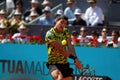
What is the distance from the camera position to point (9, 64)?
40.4 feet

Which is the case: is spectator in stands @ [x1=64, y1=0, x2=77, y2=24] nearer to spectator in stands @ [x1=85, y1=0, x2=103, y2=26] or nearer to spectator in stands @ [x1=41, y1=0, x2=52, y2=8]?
spectator in stands @ [x1=85, y1=0, x2=103, y2=26]

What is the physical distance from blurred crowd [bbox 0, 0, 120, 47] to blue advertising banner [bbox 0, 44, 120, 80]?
0.99 feet

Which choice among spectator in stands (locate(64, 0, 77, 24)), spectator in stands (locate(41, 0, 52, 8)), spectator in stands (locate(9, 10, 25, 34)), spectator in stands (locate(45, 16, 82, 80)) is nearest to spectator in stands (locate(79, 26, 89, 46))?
spectator in stands (locate(64, 0, 77, 24))

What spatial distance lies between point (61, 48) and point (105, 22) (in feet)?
22.0

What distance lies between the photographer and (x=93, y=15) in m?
15.4

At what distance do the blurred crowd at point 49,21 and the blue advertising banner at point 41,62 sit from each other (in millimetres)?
303

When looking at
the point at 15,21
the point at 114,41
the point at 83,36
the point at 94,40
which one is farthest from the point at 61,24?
the point at 15,21

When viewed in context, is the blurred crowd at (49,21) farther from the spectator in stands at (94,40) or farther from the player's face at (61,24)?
the player's face at (61,24)

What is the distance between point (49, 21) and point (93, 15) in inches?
51.0

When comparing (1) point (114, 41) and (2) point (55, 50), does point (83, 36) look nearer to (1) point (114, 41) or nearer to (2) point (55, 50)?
(1) point (114, 41)

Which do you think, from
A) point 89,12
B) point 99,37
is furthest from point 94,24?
point 99,37

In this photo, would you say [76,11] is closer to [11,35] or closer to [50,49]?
[11,35]

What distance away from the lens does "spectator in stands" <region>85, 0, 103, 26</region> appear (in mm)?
15219

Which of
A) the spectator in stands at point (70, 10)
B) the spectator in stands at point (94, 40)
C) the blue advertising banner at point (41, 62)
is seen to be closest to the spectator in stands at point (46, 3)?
the spectator in stands at point (70, 10)
